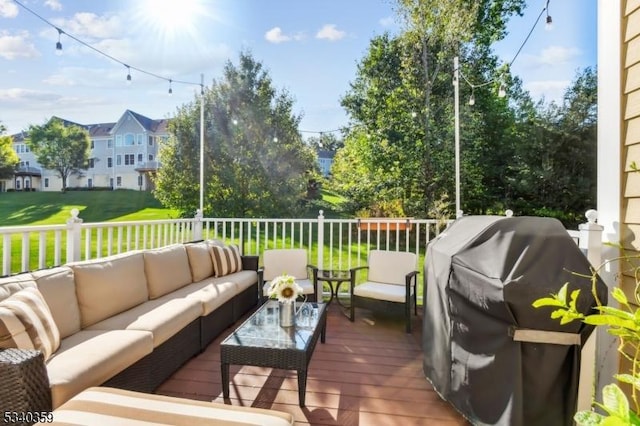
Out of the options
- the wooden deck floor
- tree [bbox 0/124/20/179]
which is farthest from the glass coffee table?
tree [bbox 0/124/20/179]

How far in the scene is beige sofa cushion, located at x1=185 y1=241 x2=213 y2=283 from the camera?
4.10 m

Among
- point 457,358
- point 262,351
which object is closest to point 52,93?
point 262,351

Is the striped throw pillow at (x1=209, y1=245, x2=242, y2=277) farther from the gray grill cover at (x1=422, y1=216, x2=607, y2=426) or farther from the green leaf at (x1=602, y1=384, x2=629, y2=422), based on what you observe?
the green leaf at (x1=602, y1=384, x2=629, y2=422)

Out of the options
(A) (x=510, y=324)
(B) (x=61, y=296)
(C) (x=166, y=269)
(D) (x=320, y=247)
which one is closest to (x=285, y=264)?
(D) (x=320, y=247)

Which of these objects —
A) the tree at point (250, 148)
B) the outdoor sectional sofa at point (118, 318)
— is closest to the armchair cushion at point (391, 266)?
the outdoor sectional sofa at point (118, 318)

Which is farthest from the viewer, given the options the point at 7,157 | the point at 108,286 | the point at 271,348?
the point at 7,157

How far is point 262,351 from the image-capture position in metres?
2.37

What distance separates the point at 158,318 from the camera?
8.89 feet

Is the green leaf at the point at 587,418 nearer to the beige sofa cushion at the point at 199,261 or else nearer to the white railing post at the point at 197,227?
the beige sofa cushion at the point at 199,261

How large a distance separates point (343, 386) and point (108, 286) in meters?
2.11

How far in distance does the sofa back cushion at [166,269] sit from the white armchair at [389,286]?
2003 millimetres

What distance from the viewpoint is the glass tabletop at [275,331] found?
246cm

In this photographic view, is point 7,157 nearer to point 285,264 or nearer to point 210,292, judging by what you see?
point 285,264

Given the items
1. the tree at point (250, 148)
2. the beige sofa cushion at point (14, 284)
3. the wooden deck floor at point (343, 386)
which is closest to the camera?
the beige sofa cushion at point (14, 284)
